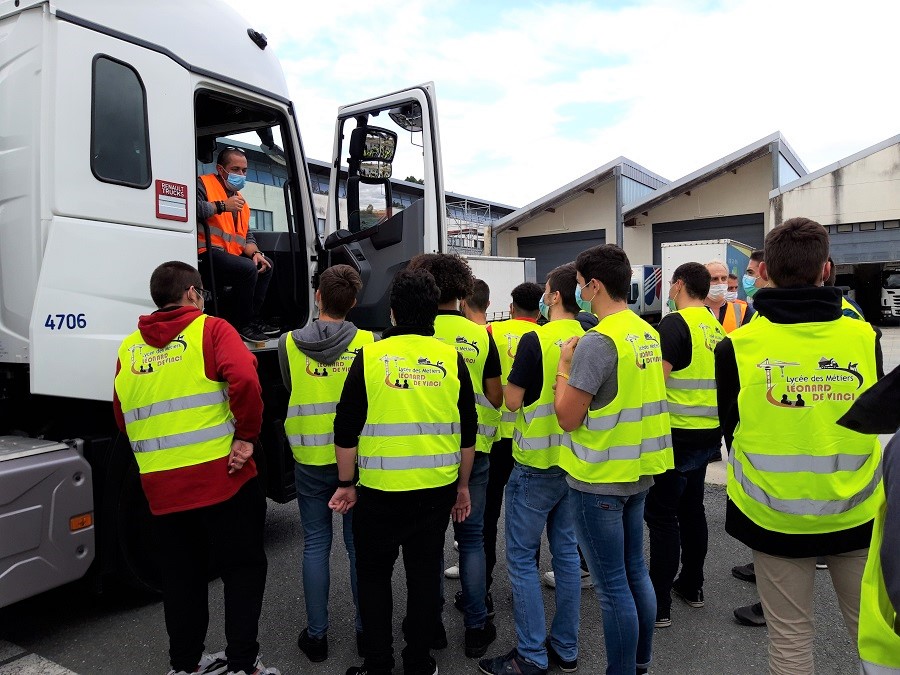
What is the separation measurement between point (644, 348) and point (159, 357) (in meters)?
1.92

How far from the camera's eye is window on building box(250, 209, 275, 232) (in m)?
4.54

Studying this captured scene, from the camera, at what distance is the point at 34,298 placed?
2.79 metres

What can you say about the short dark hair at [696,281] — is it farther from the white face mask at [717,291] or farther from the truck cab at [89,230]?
the truck cab at [89,230]

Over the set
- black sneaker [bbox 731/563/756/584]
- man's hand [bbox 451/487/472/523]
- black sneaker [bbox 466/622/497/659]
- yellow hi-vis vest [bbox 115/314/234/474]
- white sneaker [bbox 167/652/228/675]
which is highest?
yellow hi-vis vest [bbox 115/314/234/474]

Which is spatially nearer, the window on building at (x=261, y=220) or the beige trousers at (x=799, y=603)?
the beige trousers at (x=799, y=603)

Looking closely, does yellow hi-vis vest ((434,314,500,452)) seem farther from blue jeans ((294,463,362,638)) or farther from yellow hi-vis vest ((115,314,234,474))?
yellow hi-vis vest ((115,314,234,474))

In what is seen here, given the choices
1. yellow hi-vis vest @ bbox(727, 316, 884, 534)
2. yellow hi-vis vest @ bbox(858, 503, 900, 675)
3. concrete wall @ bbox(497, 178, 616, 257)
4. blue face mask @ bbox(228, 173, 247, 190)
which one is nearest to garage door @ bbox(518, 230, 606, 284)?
concrete wall @ bbox(497, 178, 616, 257)

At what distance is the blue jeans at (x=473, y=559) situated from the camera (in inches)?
119

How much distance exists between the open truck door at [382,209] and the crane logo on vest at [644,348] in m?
2.40

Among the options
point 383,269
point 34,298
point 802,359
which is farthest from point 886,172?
point 34,298

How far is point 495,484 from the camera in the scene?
348 cm

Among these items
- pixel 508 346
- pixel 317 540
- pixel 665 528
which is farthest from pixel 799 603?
pixel 317 540

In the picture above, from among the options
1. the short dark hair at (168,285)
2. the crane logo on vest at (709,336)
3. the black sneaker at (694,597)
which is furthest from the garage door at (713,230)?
the short dark hair at (168,285)

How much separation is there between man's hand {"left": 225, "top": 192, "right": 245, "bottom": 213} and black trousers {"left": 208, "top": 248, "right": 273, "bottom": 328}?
0.27m
